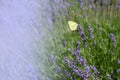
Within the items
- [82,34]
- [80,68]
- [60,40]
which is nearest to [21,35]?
[60,40]

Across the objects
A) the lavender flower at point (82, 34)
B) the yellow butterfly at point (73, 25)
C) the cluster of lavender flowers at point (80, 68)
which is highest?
the yellow butterfly at point (73, 25)

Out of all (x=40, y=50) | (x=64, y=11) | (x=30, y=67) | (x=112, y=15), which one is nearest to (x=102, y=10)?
(x=112, y=15)

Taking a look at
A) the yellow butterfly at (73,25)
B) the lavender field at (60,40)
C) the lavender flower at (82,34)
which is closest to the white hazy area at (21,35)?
the lavender field at (60,40)

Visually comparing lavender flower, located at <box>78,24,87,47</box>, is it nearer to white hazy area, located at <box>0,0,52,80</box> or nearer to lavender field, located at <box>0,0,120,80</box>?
lavender field, located at <box>0,0,120,80</box>

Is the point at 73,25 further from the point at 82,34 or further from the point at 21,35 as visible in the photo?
the point at 21,35

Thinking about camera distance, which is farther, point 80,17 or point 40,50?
point 80,17

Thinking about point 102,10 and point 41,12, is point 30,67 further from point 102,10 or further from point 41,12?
point 102,10

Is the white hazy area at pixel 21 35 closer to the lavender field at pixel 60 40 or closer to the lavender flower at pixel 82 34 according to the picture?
the lavender field at pixel 60 40
